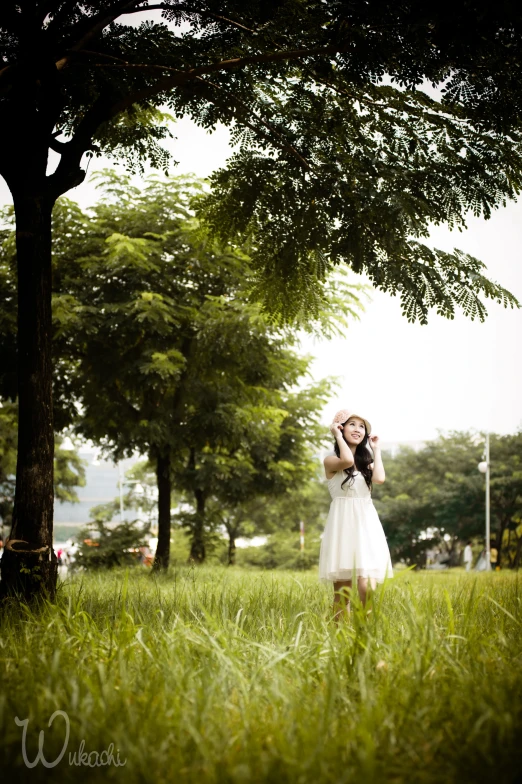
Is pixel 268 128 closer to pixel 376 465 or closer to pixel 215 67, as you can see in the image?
pixel 215 67

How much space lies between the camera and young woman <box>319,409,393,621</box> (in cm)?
516

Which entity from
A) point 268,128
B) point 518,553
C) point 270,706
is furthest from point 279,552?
point 270,706

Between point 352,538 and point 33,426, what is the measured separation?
2847mm

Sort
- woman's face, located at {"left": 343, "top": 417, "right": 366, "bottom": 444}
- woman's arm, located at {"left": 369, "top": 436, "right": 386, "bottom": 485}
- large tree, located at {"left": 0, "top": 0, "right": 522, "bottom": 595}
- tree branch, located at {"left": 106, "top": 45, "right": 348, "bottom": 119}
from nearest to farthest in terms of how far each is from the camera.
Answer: tree branch, located at {"left": 106, "top": 45, "right": 348, "bottom": 119}, large tree, located at {"left": 0, "top": 0, "right": 522, "bottom": 595}, woman's arm, located at {"left": 369, "top": 436, "right": 386, "bottom": 485}, woman's face, located at {"left": 343, "top": 417, "right": 366, "bottom": 444}

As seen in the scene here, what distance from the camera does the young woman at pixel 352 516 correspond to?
5.16 meters

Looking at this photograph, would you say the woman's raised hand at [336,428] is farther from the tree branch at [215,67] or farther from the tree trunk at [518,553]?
the tree trunk at [518,553]

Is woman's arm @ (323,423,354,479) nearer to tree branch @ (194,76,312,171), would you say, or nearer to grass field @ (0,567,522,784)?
grass field @ (0,567,522,784)

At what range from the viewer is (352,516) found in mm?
5309

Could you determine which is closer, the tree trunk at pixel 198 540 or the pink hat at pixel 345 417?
the pink hat at pixel 345 417

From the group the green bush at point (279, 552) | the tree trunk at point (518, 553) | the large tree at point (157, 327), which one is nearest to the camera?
the large tree at point (157, 327)

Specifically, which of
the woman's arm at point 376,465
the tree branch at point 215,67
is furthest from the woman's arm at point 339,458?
the tree branch at point 215,67

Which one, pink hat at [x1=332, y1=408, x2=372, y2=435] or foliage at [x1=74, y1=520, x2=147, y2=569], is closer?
pink hat at [x1=332, y1=408, x2=372, y2=435]

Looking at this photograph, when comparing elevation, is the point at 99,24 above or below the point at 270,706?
above
